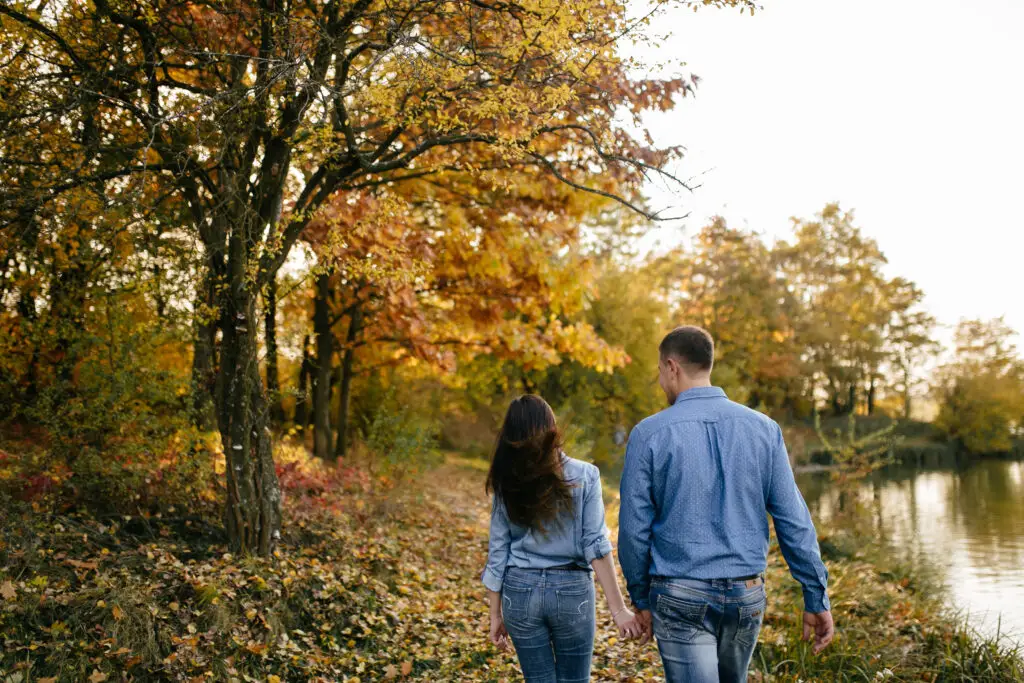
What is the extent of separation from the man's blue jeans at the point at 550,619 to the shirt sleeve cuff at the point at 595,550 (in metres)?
0.10

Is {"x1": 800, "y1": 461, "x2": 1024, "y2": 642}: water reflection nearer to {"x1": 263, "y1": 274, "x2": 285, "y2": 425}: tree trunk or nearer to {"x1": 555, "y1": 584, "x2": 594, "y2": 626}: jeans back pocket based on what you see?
{"x1": 555, "y1": 584, "x2": 594, "y2": 626}: jeans back pocket

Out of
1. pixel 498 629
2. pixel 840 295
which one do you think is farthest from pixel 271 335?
pixel 840 295

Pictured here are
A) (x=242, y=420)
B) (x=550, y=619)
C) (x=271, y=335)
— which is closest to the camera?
(x=550, y=619)

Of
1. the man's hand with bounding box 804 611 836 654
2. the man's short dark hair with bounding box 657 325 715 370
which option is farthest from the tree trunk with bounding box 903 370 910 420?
the man's short dark hair with bounding box 657 325 715 370

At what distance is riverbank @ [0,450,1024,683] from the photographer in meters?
5.00

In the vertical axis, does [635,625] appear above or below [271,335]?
below

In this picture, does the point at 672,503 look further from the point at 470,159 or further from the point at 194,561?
the point at 470,159

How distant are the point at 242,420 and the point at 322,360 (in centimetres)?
606

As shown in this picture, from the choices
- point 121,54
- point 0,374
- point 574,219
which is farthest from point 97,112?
point 574,219

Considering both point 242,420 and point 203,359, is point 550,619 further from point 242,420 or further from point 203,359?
point 203,359

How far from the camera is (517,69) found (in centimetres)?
618

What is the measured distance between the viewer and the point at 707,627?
2928 mm

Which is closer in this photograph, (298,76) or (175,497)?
(298,76)

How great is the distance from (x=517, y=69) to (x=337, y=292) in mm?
7822
